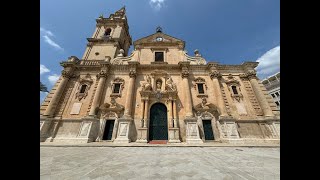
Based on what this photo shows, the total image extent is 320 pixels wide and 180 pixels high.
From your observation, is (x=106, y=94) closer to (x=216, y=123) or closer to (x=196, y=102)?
(x=196, y=102)

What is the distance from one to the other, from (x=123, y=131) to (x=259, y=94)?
14.5 meters

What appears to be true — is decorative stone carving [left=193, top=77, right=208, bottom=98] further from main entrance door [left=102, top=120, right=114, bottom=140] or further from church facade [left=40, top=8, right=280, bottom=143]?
main entrance door [left=102, top=120, right=114, bottom=140]

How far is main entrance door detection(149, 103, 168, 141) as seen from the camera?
538 inches

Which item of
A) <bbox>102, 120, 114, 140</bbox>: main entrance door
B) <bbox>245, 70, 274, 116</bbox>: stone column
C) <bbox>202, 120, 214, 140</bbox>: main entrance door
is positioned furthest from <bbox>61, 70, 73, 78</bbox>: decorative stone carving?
<bbox>245, 70, 274, 116</bbox>: stone column

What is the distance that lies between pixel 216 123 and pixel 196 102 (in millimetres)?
2857

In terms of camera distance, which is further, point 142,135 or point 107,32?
point 107,32

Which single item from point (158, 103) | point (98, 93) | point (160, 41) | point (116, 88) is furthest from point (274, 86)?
point (98, 93)

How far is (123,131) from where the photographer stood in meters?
12.6

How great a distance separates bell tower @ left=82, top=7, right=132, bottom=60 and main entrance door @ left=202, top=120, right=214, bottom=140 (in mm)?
14121

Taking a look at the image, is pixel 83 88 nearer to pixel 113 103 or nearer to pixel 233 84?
pixel 113 103

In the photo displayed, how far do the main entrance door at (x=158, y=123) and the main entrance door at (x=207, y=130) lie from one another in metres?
3.79
